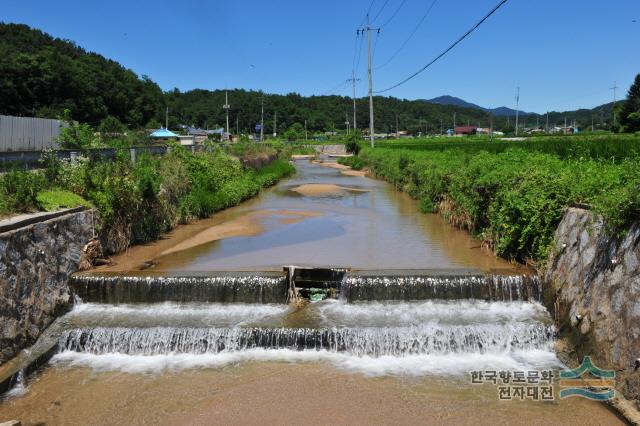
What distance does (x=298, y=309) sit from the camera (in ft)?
33.9

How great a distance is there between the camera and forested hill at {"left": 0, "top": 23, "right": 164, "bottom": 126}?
69619 mm

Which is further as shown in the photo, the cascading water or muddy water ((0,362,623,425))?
the cascading water

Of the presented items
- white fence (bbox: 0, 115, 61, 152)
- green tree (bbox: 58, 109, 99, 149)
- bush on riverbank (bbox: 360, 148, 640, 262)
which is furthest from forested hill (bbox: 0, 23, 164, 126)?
bush on riverbank (bbox: 360, 148, 640, 262)

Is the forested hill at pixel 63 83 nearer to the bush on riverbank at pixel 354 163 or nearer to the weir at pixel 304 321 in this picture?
the bush on riverbank at pixel 354 163

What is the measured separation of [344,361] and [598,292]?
418 centimetres

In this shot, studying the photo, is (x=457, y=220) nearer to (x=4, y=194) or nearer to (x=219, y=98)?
(x=4, y=194)

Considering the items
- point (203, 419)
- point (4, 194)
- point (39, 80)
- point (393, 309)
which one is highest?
point (39, 80)

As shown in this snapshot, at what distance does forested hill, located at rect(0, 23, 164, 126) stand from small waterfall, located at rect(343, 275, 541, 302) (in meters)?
65.8

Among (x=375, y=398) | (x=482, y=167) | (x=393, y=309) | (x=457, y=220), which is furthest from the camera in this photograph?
(x=457, y=220)

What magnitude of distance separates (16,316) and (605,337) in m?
9.67

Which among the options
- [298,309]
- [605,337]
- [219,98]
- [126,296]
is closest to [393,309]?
[298,309]

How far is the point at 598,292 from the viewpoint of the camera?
26.9ft

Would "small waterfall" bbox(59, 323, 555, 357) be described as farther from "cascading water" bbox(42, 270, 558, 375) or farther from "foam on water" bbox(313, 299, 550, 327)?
"foam on water" bbox(313, 299, 550, 327)

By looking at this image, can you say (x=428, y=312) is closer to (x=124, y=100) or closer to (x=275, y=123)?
(x=124, y=100)
